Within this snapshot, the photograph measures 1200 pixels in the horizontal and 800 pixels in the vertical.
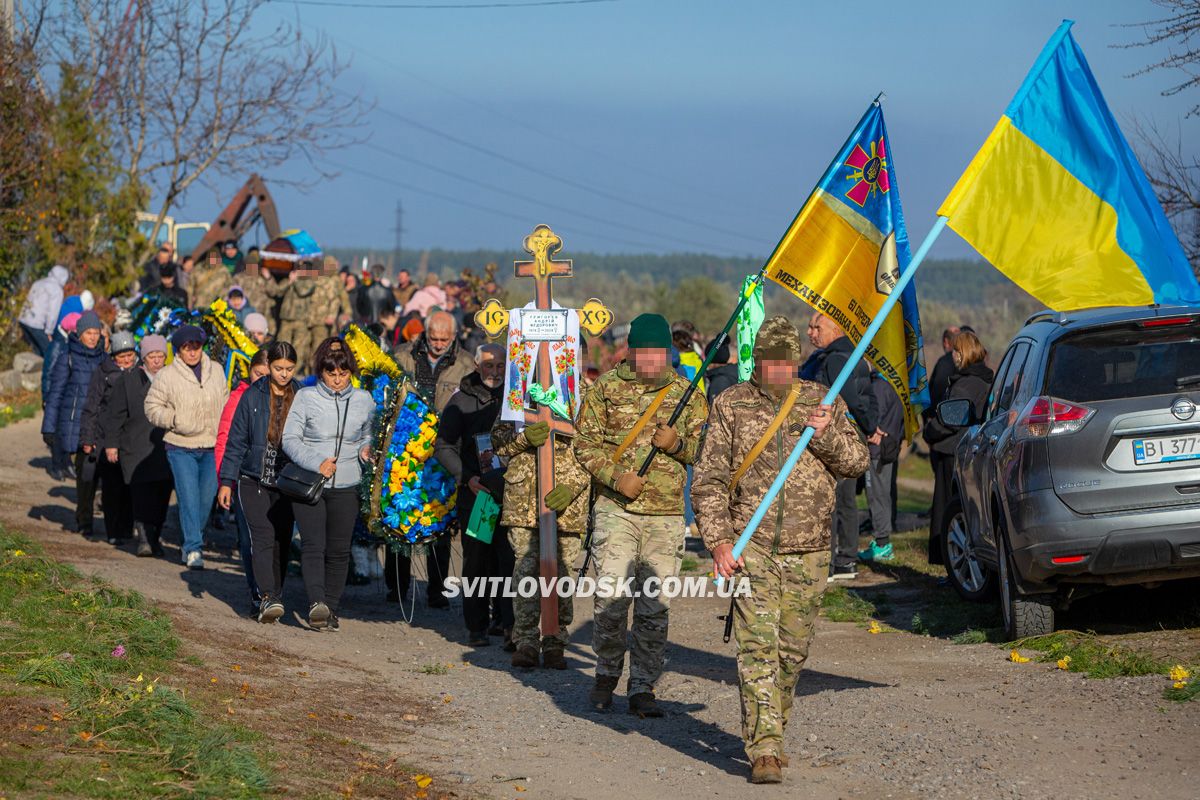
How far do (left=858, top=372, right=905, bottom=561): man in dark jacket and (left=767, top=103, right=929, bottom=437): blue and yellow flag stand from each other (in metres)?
4.47

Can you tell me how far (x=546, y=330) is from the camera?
10.7 meters

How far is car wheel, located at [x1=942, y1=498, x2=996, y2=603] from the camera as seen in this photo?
11.6 m

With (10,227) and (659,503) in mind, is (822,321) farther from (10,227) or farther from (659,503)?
(10,227)

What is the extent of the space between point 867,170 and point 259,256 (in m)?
18.0

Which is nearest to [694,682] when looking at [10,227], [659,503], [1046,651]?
[659,503]

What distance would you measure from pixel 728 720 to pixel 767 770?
1539mm

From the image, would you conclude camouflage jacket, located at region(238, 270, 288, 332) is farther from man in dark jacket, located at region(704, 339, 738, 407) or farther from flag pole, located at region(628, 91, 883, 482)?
flag pole, located at region(628, 91, 883, 482)

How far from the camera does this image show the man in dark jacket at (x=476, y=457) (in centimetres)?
1104

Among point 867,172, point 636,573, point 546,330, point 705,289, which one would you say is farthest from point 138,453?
point 705,289

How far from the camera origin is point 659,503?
8680mm

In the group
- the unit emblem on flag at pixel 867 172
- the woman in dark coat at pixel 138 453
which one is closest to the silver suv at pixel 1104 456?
the unit emblem on flag at pixel 867 172

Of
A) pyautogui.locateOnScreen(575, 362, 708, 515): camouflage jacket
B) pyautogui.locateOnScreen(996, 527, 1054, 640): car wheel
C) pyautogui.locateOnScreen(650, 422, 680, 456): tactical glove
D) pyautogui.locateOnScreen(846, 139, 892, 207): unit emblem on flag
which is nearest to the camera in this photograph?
pyautogui.locateOnScreen(650, 422, 680, 456): tactical glove

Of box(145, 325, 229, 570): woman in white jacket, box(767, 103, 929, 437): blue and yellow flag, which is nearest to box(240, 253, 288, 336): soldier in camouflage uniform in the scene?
box(145, 325, 229, 570): woman in white jacket

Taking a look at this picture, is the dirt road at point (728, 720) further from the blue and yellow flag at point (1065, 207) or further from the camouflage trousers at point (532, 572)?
the blue and yellow flag at point (1065, 207)
